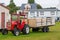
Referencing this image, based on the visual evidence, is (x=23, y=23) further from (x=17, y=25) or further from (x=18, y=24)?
(x=17, y=25)

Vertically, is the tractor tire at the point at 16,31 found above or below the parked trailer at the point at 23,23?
below

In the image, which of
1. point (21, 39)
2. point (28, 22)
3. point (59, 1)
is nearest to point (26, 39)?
point (21, 39)

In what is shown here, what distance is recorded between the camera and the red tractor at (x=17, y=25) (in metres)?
24.3

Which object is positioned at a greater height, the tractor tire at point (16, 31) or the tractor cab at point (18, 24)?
the tractor cab at point (18, 24)

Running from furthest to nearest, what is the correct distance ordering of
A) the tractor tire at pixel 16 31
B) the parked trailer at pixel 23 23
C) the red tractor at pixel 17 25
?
1. the parked trailer at pixel 23 23
2. the red tractor at pixel 17 25
3. the tractor tire at pixel 16 31

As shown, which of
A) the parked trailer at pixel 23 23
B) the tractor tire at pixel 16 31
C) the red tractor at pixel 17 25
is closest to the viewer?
the tractor tire at pixel 16 31

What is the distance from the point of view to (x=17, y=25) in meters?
24.6

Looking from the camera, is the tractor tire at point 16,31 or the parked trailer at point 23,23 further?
the parked trailer at point 23,23

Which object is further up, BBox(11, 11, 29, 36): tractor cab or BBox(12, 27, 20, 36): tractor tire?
BBox(11, 11, 29, 36): tractor cab

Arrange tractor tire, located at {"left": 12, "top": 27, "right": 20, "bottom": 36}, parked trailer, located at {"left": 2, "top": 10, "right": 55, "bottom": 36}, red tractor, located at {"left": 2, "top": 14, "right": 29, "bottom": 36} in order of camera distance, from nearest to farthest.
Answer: tractor tire, located at {"left": 12, "top": 27, "right": 20, "bottom": 36} → red tractor, located at {"left": 2, "top": 14, "right": 29, "bottom": 36} → parked trailer, located at {"left": 2, "top": 10, "right": 55, "bottom": 36}

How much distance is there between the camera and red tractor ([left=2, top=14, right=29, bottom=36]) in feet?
79.8

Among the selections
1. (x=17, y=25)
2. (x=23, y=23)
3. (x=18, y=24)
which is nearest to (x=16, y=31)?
(x=17, y=25)

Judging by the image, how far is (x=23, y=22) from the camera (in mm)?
25500

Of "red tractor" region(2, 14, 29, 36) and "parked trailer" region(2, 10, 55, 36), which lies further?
"parked trailer" region(2, 10, 55, 36)
